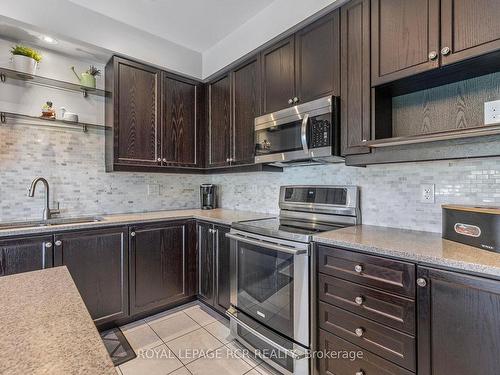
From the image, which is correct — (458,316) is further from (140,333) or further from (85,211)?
(85,211)

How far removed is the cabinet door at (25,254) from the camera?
5.65ft

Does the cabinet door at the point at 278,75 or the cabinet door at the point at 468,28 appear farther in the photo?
the cabinet door at the point at 278,75

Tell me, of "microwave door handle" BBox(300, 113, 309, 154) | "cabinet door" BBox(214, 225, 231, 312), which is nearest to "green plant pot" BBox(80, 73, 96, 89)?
"cabinet door" BBox(214, 225, 231, 312)

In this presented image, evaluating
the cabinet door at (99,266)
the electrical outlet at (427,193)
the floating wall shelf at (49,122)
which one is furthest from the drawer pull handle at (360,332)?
the floating wall shelf at (49,122)

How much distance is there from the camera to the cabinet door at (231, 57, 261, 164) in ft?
7.80

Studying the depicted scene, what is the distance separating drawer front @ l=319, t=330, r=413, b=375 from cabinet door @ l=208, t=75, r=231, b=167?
1767mm

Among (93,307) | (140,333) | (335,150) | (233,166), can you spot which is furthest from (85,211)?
(335,150)

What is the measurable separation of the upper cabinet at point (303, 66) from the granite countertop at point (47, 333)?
179 cm

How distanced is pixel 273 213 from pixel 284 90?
1.15 metres

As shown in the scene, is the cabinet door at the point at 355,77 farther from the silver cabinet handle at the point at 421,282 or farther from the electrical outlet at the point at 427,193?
the silver cabinet handle at the point at 421,282

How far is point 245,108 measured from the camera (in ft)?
8.12

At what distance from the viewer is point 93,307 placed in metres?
2.05

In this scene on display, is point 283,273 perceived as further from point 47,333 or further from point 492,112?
point 492,112

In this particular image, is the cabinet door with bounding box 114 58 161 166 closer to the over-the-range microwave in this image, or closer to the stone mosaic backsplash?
the over-the-range microwave
